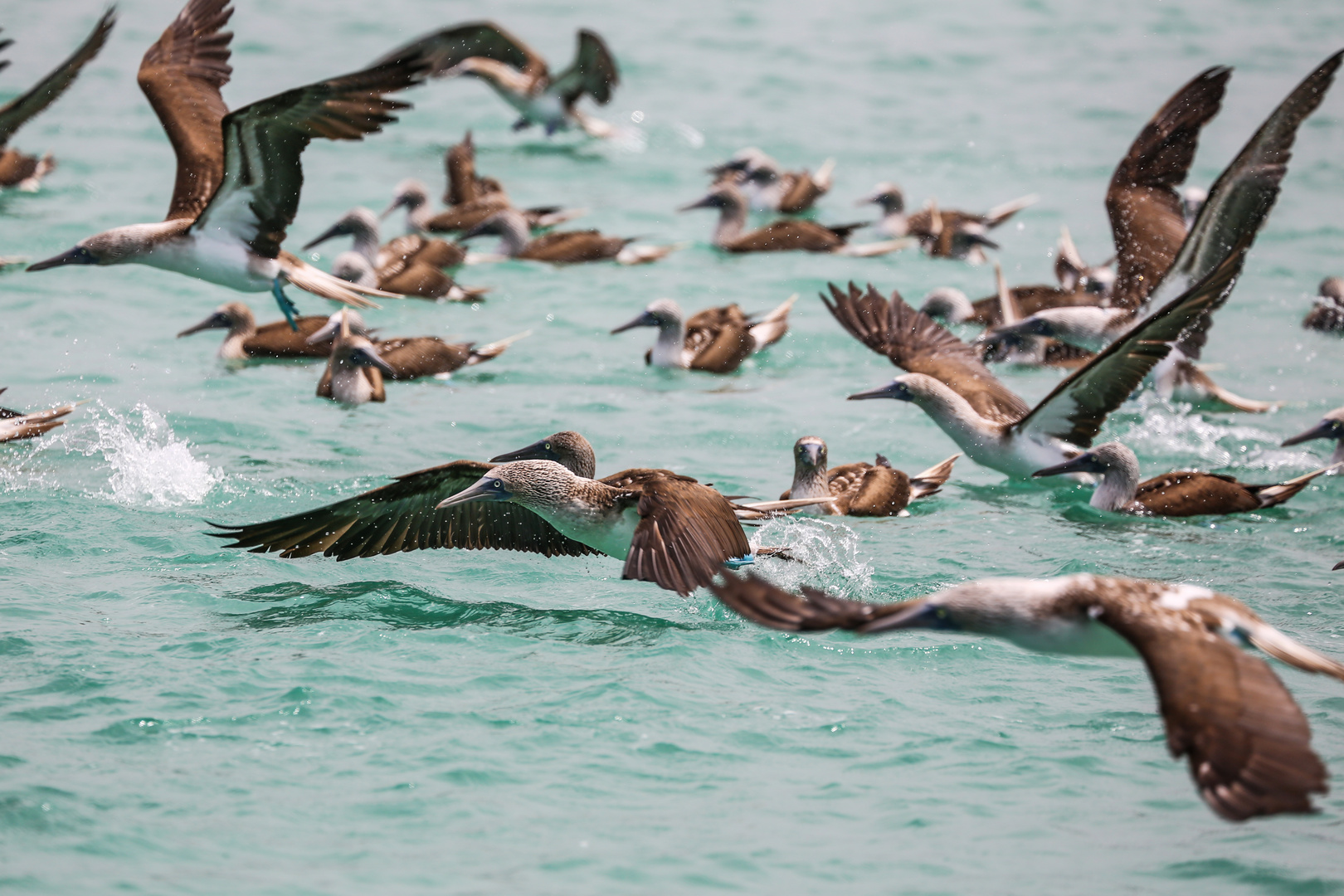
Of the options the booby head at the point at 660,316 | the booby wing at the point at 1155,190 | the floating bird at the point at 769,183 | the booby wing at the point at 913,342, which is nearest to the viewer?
the booby wing at the point at 913,342

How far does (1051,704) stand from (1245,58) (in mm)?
23304

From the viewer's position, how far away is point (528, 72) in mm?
21750

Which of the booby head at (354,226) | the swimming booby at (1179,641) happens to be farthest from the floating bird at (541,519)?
the booby head at (354,226)

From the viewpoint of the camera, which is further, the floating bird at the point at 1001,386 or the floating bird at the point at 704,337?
the floating bird at the point at 704,337

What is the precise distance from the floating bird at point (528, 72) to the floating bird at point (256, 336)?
27.8ft

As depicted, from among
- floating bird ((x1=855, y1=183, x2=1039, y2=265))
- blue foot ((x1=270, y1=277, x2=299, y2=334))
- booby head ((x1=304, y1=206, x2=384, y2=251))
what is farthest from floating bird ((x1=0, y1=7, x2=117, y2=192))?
floating bird ((x1=855, y1=183, x2=1039, y2=265))

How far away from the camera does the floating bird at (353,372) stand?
11.9 meters

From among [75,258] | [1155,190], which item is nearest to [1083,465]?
[1155,190]

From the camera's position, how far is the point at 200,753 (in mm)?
6164

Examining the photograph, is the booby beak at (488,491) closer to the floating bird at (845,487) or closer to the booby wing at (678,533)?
the booby wing at (678,533)

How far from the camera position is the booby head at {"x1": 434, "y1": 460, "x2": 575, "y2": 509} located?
7.41 meters

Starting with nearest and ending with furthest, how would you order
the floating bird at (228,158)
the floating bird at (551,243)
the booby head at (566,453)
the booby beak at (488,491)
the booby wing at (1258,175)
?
the booby beak at (488,491)
the booby head at (566,453)
the floating bird at (228,158)
the booby wing at (1258,175)
the floating bird at (551,243)

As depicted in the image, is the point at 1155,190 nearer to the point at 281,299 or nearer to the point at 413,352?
the point at 413,352

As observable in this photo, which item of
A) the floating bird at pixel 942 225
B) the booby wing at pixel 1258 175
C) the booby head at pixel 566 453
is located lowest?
the booby head at pixel 566 453
